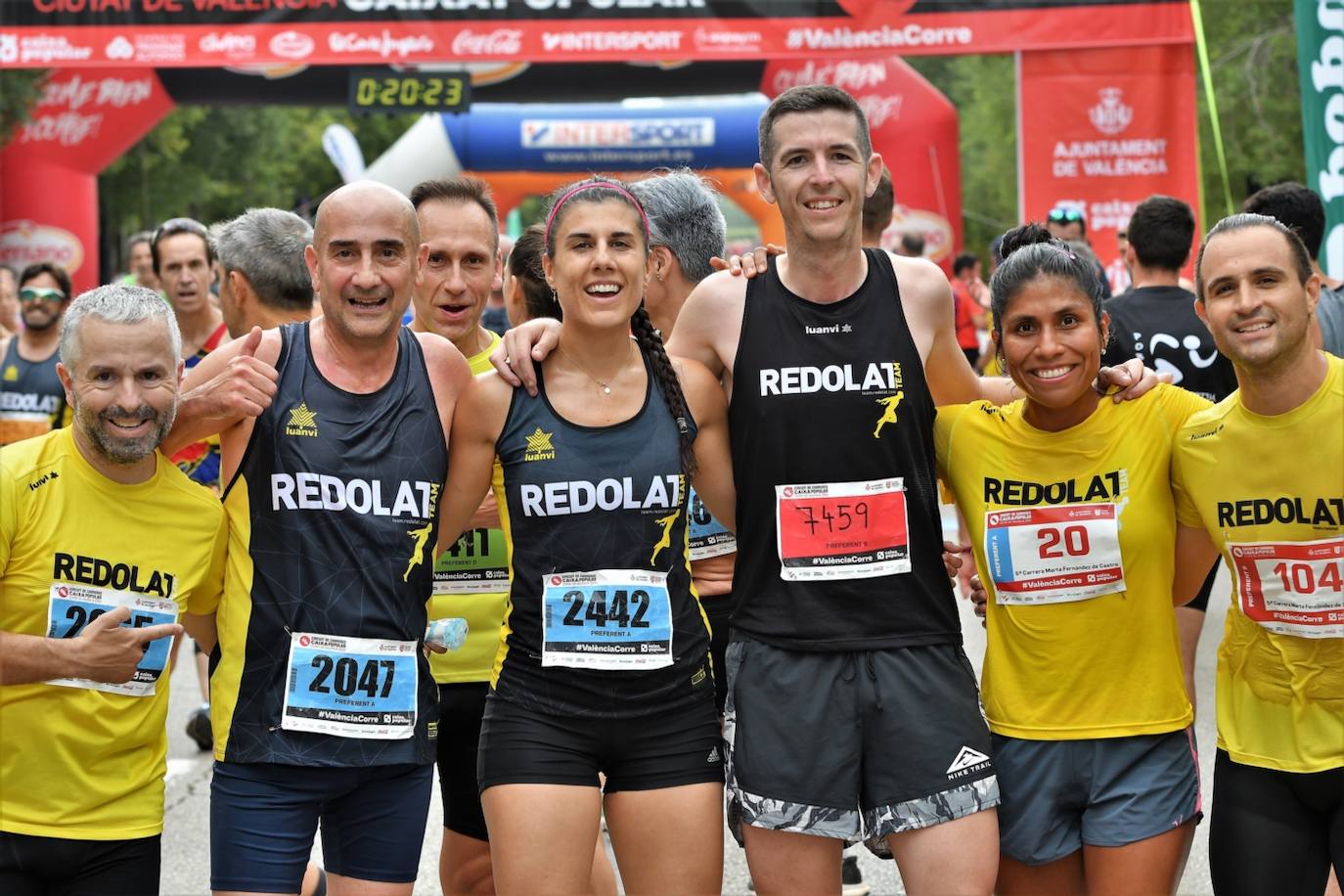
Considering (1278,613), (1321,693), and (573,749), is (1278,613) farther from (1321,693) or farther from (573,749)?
(573,749)

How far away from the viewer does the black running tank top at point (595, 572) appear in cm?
332

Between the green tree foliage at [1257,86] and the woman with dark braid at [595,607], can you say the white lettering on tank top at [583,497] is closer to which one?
the woman with dark braid at [595,607]

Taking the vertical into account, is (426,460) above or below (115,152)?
below

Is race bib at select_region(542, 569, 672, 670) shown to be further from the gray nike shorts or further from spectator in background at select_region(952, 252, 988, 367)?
spectator in background at select_region(952, 252, 988, 367)

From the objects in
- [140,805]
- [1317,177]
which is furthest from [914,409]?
[1317,177]

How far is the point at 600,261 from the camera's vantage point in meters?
3.43

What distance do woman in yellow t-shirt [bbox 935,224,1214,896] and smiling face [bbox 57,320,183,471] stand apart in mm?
1929

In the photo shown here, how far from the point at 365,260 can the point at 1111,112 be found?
39.6 ft

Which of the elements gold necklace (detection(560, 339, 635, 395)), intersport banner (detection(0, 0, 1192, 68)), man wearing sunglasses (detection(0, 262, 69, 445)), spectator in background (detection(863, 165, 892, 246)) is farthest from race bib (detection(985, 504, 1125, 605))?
intersport banner (detection(0, 0, 1192, 68))

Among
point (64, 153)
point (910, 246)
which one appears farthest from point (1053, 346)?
point (64, 153)

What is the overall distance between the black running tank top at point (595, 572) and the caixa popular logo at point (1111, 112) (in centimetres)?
1190

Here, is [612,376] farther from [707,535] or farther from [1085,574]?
[1085,574]

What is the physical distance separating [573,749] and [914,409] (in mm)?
1132

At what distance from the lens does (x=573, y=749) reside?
130 inches
